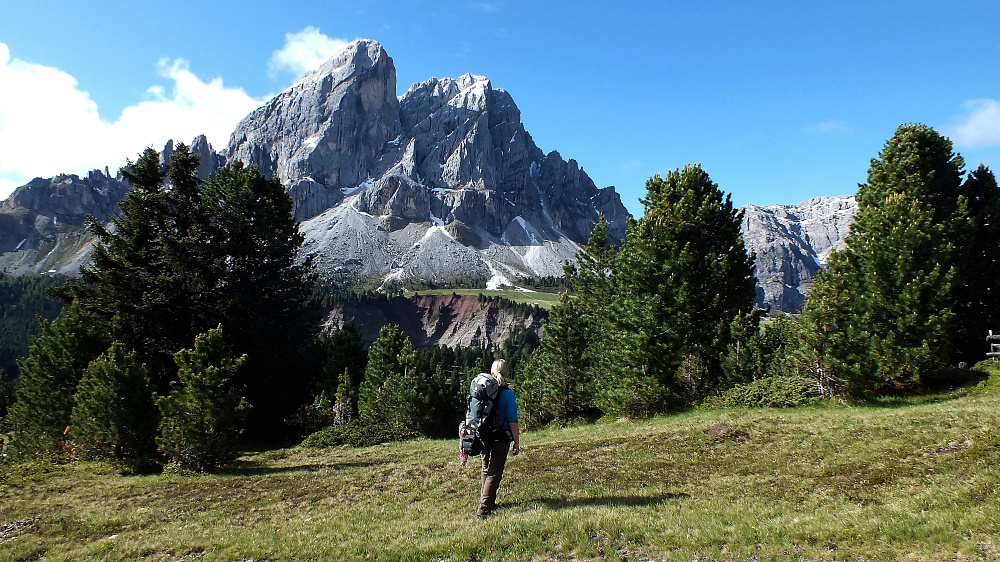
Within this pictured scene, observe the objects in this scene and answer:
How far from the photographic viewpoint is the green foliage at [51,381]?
25.4 meters

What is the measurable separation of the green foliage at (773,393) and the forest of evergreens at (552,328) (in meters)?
0.08

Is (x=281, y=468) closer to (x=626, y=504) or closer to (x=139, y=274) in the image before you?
(x=626, y=504)

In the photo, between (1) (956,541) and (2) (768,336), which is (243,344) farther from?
(1) (956,541)

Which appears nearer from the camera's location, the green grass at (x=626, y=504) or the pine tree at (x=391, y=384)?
the green grass at (x=626, y=504)

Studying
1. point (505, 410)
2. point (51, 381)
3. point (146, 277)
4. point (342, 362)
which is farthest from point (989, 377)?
point (146, 277)

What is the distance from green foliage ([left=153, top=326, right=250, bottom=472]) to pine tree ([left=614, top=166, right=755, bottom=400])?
18.0 meters

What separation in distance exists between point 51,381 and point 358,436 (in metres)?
15.6

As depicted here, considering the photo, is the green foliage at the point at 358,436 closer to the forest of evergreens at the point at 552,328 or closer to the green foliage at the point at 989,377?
the forest of evergreens at the point at 552,328

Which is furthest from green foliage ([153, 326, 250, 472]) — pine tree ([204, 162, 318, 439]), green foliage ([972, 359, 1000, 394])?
green foliage ([972, 359, 1000, 394])

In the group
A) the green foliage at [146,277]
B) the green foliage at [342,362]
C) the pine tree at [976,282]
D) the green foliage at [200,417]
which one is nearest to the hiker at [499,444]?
the green foliage at [200,417]

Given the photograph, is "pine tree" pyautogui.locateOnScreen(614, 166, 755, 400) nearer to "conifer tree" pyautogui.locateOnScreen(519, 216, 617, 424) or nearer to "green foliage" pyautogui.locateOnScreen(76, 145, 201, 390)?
"conifer tree" pyautogui.locateOnScreen(519, 216, 617, 424)

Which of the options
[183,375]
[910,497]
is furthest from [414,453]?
[910,497]

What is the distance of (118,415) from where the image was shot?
19.7 m

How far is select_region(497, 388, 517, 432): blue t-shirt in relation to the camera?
9.11 m
